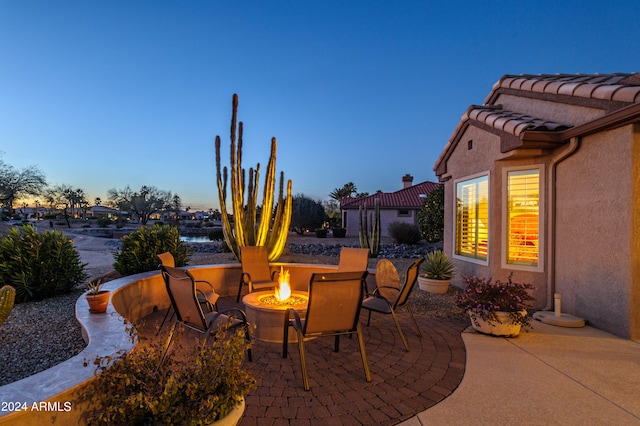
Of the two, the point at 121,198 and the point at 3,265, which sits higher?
the point at 121,198

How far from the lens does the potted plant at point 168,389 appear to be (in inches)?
63.0

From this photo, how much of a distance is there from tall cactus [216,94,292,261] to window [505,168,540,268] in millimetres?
4932

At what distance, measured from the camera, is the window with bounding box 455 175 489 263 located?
665 centimetres

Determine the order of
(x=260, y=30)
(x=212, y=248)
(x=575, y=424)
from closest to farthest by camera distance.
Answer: (x=575, y=424) < (x=260, y=30) < (x=212, y=248)

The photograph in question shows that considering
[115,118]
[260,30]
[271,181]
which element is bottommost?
[271,181]

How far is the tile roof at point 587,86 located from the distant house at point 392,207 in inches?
632

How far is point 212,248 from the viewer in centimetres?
1472

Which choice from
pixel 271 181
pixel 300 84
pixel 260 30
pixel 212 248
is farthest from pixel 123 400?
pixel 300 84

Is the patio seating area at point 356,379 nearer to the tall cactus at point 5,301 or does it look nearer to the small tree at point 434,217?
the tall cactus at point 5,301

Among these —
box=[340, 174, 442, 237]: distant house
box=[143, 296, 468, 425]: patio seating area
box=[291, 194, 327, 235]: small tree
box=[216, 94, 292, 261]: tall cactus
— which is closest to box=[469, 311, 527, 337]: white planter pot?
box=[143, 296, 468, 425]: patio seating area

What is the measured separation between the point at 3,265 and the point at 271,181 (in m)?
5.11

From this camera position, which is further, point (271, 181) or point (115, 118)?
point (115, 118)

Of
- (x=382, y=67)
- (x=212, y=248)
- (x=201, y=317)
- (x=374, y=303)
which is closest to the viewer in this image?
(x=201, y=317)

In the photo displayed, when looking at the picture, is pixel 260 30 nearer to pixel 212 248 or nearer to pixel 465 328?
pixel 212 248
